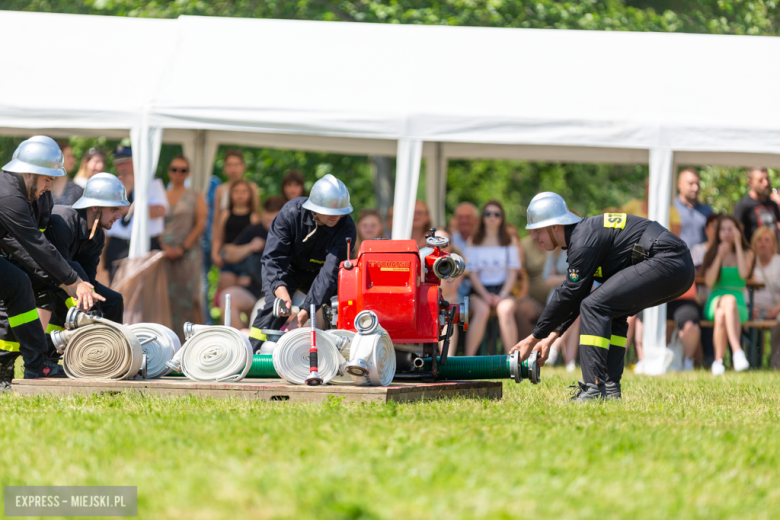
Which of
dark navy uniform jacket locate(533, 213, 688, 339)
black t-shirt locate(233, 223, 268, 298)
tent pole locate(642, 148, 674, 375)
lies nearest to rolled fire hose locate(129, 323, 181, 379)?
dark navy uniform jacket locate(533, 213, 688, 339)

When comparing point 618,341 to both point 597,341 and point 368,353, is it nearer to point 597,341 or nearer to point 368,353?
point 597,341

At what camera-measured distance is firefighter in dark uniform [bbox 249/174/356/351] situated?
25.0 ft

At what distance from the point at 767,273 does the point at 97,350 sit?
8476mm

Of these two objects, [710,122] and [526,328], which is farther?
[526,328]

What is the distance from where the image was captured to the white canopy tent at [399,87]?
1067 cm

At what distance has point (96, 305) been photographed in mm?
7957

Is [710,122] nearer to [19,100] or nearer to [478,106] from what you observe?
[478,106]

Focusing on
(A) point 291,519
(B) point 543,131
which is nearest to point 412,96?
(B) point 543,131

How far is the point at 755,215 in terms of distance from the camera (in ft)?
40.5

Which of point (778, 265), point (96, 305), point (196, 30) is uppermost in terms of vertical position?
point (196, 30)

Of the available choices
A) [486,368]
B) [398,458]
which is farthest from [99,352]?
[398,458]

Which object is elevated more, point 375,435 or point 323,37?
point 323,37

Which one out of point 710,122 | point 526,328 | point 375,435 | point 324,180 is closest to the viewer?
point 375,435

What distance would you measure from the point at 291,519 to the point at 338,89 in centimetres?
811
